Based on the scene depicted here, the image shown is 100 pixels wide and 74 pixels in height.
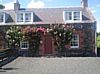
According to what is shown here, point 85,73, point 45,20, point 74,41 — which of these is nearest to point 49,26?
point 45,20

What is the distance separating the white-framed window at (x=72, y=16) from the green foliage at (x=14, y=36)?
591 centimetres

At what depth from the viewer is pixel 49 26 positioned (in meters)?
29.2

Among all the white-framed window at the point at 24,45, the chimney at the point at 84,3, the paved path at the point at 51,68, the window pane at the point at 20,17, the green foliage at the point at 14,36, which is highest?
the chimney at the point at 84,3

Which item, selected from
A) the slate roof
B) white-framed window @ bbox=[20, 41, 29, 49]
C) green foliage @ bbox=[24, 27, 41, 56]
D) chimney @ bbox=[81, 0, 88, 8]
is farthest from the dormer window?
chimney @ bbox=[81, 0, 88, 8]

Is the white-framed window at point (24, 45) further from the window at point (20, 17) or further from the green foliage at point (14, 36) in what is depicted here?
the window at point (20, 17)

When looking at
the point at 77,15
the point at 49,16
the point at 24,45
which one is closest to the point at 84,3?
the point at 77,15

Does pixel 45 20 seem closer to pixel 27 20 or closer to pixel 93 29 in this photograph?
pixel 27 20

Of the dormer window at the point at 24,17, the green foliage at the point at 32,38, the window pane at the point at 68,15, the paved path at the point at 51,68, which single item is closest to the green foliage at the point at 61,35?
the green foliage at the point at 32,38

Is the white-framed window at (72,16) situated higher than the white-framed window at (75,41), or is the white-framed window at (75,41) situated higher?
the white-framed window at (72,16)

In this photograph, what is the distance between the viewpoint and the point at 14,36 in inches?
1091

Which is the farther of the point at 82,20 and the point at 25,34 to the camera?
the point at 82,20

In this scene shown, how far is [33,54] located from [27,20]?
176 inches

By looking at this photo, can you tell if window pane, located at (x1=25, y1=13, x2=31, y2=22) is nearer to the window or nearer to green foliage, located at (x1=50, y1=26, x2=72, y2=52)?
the window

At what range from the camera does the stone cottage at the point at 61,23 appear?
2892cm
